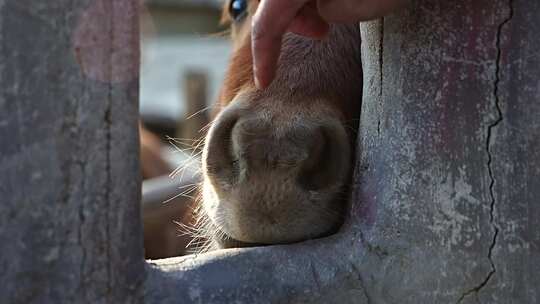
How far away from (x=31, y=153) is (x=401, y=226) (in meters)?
0.60

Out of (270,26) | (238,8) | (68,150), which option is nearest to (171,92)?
(238,8)

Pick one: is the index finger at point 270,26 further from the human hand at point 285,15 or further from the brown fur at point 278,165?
the brown fur at point 278,165

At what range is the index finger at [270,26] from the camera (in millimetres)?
1315

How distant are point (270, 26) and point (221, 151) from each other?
0.26 m

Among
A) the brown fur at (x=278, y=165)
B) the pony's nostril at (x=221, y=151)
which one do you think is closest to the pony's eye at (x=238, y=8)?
the brown fur at (x=278, y=165)

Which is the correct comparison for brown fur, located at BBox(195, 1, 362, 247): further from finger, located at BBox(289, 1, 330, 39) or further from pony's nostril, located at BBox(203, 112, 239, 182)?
finger, located at BBox(289, 1, 330, 39)

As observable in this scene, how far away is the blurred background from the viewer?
14.1 feet

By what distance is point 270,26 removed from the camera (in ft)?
4.35

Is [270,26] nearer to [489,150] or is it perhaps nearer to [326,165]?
[326,165]

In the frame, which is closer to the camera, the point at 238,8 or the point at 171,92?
the point at 238,8

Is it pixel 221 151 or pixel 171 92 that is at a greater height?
pixel 221 151

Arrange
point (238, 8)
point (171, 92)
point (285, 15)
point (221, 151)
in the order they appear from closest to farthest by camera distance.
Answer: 1. point (285, 15)
2. point (221, 151)
3. point (238, 8)
4. point (171, 92)

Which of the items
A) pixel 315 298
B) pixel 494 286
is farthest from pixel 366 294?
pixel 494 286

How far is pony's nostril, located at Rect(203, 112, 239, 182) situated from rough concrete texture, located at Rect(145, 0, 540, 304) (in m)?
0.18
